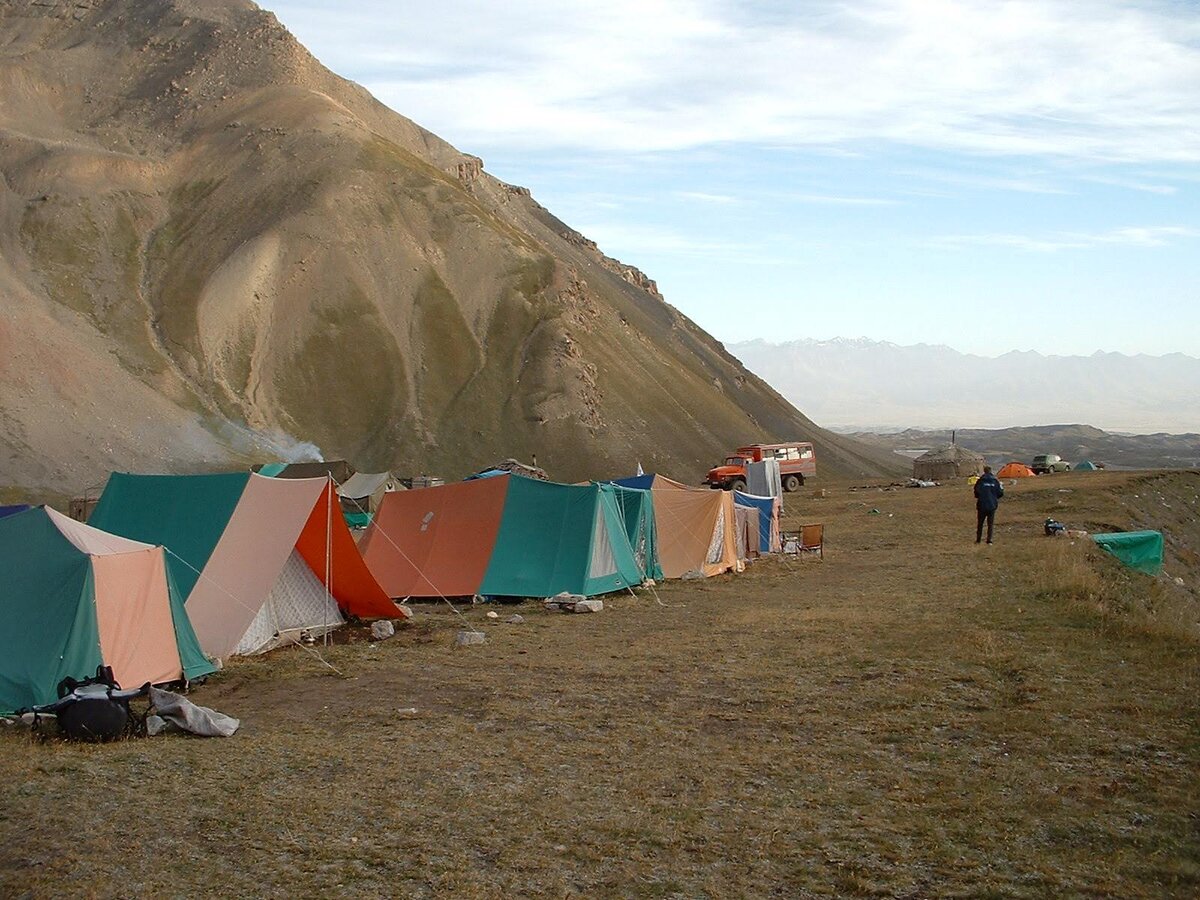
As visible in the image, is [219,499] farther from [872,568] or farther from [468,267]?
[468,267]

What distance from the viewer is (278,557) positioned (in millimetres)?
15320

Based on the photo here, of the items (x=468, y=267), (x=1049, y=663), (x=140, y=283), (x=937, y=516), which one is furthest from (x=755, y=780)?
(x=468, y=267)

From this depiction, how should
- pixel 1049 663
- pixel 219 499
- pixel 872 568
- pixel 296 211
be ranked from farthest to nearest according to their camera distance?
pixel 296 211 < pixel 872 568 < pixel 219 499 < pixel 1049 663

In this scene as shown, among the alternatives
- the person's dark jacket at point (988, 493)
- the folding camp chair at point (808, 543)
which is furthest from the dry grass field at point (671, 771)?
the folding camp chair at point (808, 543)

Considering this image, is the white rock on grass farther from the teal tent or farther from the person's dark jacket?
the person's dark jacket

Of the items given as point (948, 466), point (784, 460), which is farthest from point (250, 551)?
point (948, 466)

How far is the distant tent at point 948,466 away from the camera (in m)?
60.7

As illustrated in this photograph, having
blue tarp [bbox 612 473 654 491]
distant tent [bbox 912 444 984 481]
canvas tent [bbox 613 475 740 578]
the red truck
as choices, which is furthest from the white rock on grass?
distant tent [bbox 912 444 984 481]

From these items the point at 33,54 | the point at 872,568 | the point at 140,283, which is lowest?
the point at 872,568

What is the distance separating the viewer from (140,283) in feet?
222

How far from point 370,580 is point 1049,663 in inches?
360

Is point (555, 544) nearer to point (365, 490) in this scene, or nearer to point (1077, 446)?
point (365, 490)

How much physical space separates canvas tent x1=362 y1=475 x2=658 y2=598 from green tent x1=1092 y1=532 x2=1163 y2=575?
10.8m

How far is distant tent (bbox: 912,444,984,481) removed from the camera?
60656 millimetres
